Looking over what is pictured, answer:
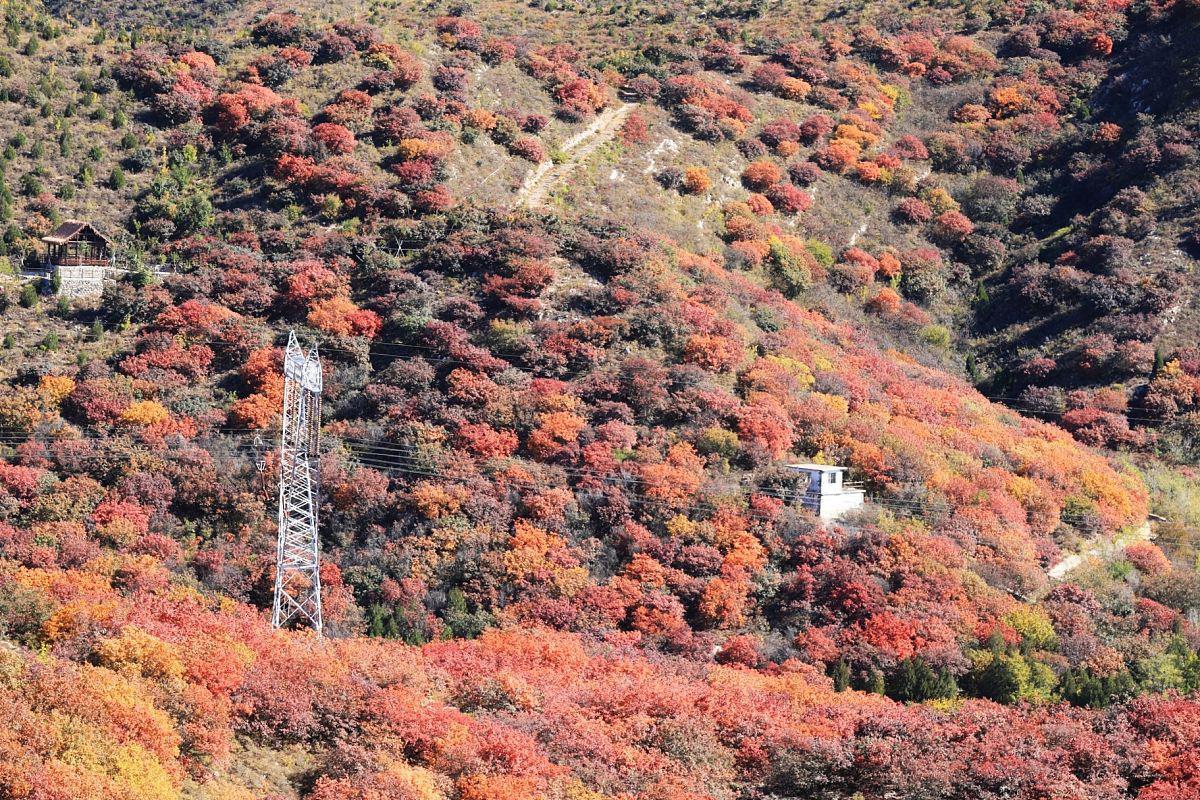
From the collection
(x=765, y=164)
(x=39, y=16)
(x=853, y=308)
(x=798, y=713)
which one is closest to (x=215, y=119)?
(x=39, y=16)

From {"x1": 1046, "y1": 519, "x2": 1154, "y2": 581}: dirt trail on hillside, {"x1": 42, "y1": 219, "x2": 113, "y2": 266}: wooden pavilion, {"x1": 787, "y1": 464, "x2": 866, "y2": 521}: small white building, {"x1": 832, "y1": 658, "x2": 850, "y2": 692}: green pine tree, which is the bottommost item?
{"x1": 1046, "y1": 519, "x2": 1154, "y2": 581}: dirt trail on hillside

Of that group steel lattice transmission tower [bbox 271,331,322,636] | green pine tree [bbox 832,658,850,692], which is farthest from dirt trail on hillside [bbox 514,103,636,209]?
green pine tree [bbox 832,658,850,692]

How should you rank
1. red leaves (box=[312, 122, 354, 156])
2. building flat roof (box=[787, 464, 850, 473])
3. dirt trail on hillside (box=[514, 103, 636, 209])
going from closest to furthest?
building flat roof (box=[787, 464, 850, 473]) < red leaves (box=[312, 122, 354, 156]) < dirt trail on hillside (box=[514, 103, 636, 209])

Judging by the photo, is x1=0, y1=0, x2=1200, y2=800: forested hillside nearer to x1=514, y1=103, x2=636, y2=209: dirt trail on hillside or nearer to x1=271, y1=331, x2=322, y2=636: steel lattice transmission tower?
x1=514, y1=103, x2=636, y2=209: dirt trail on hillside

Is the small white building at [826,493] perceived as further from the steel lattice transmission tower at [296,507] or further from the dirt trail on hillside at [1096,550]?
the steel lattice transmission tower at [296,507]

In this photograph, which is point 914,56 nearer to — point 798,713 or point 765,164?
point 765,164

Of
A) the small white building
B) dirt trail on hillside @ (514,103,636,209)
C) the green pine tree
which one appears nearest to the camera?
the green pine tree

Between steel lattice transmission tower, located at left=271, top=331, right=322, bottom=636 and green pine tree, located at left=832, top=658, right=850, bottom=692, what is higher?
steel lattice transmission tower, located at left=271, top=331, right=322, bottom=636
